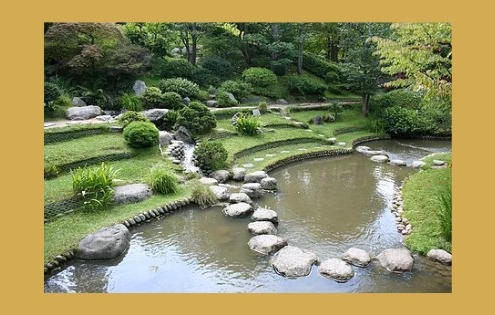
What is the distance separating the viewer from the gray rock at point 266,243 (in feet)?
33.3

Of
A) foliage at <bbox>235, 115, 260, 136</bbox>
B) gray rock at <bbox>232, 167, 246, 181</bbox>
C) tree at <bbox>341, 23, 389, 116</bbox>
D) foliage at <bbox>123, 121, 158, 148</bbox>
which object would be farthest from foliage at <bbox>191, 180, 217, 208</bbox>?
tree at <bbox>341, 23, 389, 116</bbox>

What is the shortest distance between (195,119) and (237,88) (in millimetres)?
8894

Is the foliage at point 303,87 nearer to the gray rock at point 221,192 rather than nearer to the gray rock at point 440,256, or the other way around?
the gray rock at point 221,192

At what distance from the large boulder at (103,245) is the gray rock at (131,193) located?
2.30 metres

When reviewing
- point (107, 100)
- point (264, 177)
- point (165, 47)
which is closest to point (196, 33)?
point (165, 47)

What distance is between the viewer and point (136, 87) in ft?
79.7

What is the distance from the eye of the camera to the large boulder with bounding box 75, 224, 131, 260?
9.66 m

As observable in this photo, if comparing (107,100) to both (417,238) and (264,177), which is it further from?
(417,238)

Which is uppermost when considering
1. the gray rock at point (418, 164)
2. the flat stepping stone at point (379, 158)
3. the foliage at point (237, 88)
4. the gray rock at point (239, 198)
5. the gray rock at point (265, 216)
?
the foliage at point (237, 88)

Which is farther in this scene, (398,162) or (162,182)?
(398,162)

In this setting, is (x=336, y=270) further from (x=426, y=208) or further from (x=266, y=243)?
(x=426, y=208)

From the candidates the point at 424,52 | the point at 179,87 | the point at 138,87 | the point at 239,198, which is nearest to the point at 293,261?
the point at 239,198

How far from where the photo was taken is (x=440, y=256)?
9.53 m

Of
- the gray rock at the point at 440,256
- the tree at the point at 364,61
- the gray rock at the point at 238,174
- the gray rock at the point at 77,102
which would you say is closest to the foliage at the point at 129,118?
the gray rock at the point at 77,102
